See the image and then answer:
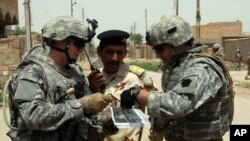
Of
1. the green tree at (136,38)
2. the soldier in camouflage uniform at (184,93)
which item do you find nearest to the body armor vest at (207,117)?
the soldier in camouflage uniform at (184,93)

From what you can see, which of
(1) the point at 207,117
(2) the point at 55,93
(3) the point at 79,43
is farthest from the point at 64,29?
(1) the point at 207,117

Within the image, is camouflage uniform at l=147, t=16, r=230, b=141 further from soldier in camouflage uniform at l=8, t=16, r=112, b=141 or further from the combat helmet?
soldier in camouflage uniform at l=8, t=16, r=112, b=141

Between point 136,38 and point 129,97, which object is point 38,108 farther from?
point 136,38

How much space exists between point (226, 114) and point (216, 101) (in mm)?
175

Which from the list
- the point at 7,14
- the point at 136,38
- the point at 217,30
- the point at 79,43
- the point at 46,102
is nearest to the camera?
the point at 46,102

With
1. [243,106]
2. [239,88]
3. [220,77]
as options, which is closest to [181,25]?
[220,77]

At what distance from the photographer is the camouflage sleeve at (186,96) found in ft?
8.84

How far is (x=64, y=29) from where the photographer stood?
287cm

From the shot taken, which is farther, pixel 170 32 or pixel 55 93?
pixel 170 32

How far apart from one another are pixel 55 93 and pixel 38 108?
0.26m

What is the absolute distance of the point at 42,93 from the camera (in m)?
2.67

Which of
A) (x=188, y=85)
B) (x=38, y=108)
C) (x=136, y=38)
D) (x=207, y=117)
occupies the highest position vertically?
(x=136, y=38)

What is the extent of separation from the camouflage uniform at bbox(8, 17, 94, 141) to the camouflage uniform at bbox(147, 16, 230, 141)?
506mm

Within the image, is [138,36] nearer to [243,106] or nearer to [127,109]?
[243,106]
